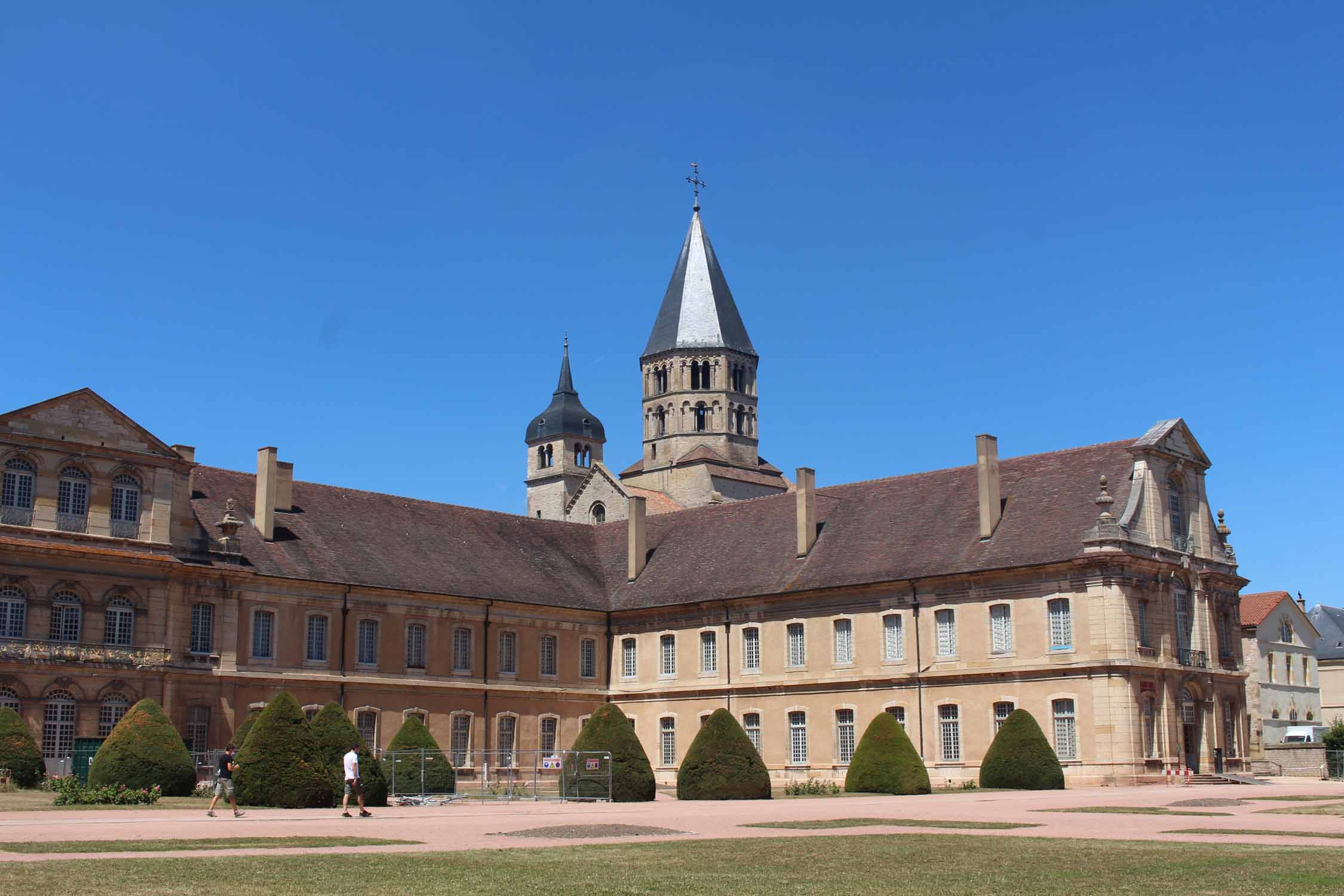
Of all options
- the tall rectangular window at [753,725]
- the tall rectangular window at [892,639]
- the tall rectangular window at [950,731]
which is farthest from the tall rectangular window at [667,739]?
the tall rectangular window at [950,731]

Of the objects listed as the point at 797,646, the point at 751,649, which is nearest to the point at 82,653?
the point at 751,649

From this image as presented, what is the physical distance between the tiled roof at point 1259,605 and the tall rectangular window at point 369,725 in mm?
39281

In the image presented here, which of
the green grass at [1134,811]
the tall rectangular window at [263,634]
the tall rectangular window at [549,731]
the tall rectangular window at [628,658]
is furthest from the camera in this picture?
the tall rectangular window at [628,658]

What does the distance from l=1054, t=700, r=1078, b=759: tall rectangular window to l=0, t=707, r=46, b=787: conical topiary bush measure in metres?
26.0

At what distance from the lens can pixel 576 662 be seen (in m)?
52.8

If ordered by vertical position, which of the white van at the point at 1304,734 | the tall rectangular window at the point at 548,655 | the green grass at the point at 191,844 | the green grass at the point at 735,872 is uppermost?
the tall rectangular window at the point at 548,655

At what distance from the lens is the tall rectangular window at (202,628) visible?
140ft

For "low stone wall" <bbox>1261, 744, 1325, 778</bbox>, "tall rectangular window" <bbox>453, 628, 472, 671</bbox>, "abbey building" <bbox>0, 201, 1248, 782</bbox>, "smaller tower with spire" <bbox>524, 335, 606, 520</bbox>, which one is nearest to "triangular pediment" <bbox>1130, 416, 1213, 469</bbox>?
"abbey building" <bbox>0, 201, 1248, 782</bbox>

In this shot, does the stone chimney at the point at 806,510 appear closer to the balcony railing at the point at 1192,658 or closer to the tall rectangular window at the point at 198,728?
the balcony railing at the point at 1192,658

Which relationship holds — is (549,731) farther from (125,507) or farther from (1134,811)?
(1134,811)

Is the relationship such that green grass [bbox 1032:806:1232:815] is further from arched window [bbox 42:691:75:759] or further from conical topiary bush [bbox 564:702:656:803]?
arched window [bbox 42:691:75:759]

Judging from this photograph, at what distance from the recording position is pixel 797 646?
160 ft

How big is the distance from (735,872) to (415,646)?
3320 centimetres

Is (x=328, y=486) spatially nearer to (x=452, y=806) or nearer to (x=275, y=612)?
(x=275, y=612)
